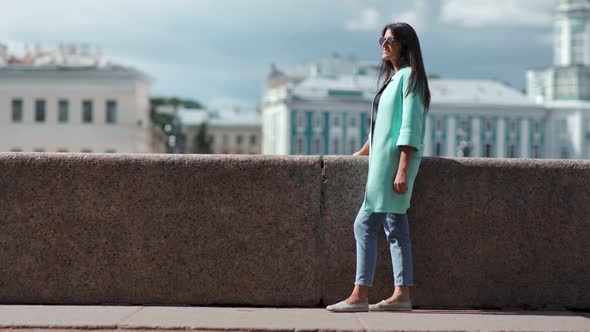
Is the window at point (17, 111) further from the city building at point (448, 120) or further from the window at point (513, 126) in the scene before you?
the window at point (513, 126)

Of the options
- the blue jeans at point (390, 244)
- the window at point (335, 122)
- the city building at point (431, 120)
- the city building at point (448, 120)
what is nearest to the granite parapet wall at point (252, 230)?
the blue jeans at point (390, 244)

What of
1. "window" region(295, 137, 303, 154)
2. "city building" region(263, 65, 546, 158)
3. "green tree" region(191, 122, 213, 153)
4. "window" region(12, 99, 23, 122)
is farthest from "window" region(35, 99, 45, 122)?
"green tree" region(191, 122, 213, 153)

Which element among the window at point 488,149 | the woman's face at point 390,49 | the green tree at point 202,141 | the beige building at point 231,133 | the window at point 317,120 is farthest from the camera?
the beige building at point 231,133

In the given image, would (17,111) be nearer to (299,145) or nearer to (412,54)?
(299,145)

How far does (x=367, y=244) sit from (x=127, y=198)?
4.48 feet

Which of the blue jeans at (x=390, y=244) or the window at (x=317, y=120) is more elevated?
the blue jeans at (x=390, y=244)

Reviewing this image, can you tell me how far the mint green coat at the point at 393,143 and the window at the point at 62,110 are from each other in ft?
206

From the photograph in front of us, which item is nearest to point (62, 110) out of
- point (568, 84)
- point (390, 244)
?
point (390, 244)

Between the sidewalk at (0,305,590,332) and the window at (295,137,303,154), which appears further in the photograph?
the window at (295,137,303,154)

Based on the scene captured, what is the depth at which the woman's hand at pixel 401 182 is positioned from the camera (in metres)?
5.42

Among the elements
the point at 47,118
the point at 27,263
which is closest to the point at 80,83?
the point at 47,118

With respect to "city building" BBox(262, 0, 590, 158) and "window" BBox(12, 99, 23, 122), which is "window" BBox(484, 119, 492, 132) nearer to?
"city building" BBox(262, 0, 590, 158)

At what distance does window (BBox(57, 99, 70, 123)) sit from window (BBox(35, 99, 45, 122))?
96 cm

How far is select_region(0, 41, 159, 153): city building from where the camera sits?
6588 centimetres
